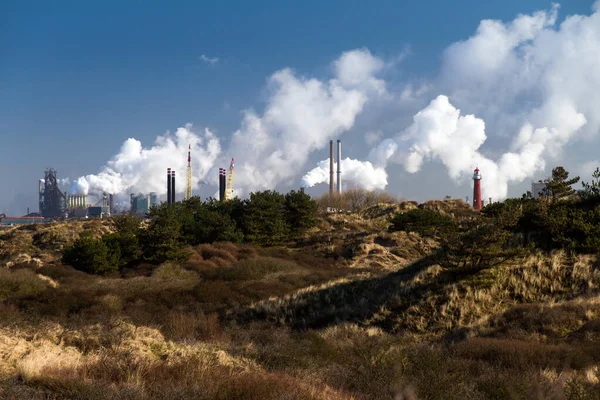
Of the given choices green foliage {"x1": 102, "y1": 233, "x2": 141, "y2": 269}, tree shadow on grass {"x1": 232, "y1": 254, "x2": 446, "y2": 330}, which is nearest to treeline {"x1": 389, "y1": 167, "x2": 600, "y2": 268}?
tree shadow on grass {"x1": 232, "y1": 254, "x2": 446, "y2": 330}

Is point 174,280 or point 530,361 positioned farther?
point 174,280

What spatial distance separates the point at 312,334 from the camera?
13008mm

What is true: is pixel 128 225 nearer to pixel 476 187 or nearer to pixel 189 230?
pixel 189 230

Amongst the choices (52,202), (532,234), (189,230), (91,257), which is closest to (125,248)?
(91,257)

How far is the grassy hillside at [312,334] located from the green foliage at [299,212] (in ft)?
85.8

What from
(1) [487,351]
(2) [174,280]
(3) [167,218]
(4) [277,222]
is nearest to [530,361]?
(1) [487,351]

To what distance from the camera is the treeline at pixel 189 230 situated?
32219 millimetres

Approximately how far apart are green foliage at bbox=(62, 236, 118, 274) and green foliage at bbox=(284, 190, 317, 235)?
25443mm

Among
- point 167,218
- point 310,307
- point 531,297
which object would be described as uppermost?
point 167,218

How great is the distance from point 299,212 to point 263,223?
781 cm

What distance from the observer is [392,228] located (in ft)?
167

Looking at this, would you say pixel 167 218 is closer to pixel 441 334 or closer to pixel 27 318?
pixel 27 318

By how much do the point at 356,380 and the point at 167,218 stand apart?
32059mm

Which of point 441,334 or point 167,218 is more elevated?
point 167,218
